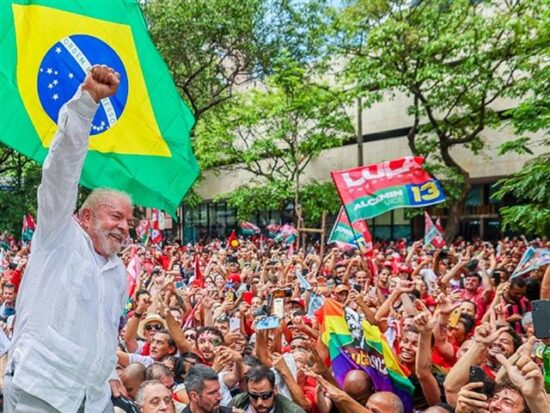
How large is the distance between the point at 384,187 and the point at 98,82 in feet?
29.7

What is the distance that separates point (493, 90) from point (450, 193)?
3331mm

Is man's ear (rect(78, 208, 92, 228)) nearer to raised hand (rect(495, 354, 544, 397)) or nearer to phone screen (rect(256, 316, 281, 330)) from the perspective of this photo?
raised hand (rect(495, 354, 544, 397))

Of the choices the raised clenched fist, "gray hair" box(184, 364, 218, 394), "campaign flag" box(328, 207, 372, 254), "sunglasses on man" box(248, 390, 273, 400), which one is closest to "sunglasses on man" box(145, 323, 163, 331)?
"gray hair" box(184, 364, 218, 394)

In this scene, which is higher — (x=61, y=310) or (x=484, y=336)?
(x=61, y=310)

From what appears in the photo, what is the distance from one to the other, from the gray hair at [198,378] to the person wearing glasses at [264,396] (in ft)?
0.88

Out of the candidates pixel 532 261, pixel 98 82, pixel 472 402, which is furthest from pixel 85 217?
pixel 532 261

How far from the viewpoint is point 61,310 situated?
8.28 ft

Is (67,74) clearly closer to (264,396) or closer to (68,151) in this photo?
(68,151)

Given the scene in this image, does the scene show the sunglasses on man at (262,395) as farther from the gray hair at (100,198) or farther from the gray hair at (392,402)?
the gray hair at (100,198)

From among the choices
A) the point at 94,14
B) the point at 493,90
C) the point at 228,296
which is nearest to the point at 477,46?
the point at 493,90

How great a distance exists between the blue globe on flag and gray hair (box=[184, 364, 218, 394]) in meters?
1.81

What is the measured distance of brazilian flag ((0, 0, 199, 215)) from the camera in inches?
164

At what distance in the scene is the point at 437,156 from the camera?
21.3m

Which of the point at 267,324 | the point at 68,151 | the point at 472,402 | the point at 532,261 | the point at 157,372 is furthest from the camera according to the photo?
the point at 532,261
